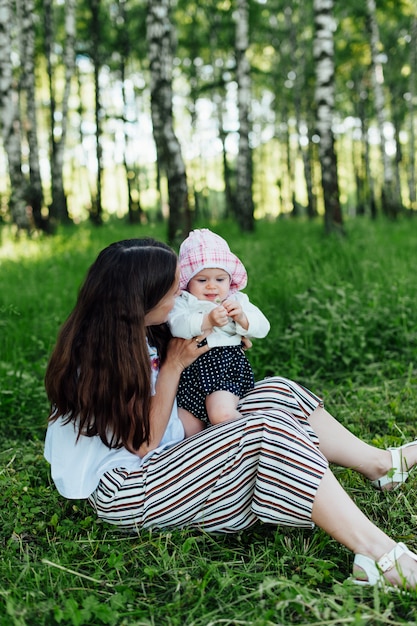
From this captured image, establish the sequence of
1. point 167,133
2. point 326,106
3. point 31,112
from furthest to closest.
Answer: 1. point 31,112
2. point 326,106
3. point 167,133

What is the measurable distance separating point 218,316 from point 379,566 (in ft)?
3.98

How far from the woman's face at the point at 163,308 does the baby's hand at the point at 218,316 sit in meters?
0.19

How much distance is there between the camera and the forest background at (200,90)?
9992 millimetres

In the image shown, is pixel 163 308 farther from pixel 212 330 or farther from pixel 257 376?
pixel 257 376

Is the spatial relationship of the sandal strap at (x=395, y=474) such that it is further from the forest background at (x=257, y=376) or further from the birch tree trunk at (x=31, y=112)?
the birch tree trunk at (x=31, y=112)

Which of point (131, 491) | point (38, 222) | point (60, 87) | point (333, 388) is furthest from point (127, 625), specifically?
point (60, 87)

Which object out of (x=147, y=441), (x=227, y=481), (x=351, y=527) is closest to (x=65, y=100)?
(x=147, y=441)

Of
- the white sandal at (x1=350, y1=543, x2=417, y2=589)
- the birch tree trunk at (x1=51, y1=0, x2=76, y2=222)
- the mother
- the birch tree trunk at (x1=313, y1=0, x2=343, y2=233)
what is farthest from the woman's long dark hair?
the birch tree trunk at (x1=51, y1=0, x2=76, y2=222)

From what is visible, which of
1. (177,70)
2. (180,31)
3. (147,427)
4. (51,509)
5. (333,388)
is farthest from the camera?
(177,70)

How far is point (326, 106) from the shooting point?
32.7 feet

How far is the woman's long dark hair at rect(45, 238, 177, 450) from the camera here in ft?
8.82

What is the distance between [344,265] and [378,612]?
16.0 ft

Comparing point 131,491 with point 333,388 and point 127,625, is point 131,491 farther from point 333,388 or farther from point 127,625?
point 333,388

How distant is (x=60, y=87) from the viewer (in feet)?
108
